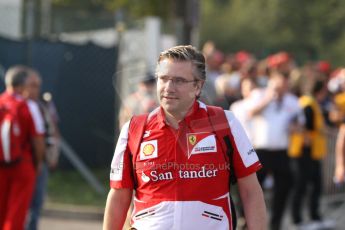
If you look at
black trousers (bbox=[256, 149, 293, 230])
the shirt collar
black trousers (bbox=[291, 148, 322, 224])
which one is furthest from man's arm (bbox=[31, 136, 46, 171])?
the shirt collar

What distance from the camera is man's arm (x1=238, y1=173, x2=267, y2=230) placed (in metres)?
5.00

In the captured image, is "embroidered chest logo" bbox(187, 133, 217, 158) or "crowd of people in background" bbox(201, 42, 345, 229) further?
"crowd of people in background" bbox(201, 42, 345, 229)

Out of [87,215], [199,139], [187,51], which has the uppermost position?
[187,51]

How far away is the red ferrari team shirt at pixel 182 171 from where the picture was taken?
488 cm

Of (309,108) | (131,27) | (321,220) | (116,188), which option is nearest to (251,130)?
(309,108)

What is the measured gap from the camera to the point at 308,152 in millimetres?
12008

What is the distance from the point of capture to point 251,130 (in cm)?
1116

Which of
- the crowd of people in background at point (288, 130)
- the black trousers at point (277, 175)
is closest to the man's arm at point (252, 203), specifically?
the crowd of people in background at point (288, 130)

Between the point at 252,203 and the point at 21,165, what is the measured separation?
4946 millimetres

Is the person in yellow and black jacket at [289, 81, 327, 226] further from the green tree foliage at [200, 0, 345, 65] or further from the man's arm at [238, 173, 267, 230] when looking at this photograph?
the man's arm at [238, 173, 267, 230]

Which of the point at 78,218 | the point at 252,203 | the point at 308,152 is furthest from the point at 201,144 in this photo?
the point at 78,218

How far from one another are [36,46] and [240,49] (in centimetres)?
2097

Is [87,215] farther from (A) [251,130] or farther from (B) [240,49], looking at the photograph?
(B) [240,49]

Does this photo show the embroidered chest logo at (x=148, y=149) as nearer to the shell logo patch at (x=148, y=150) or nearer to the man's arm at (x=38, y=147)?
the shell logo patch at (x=148, y=150)
